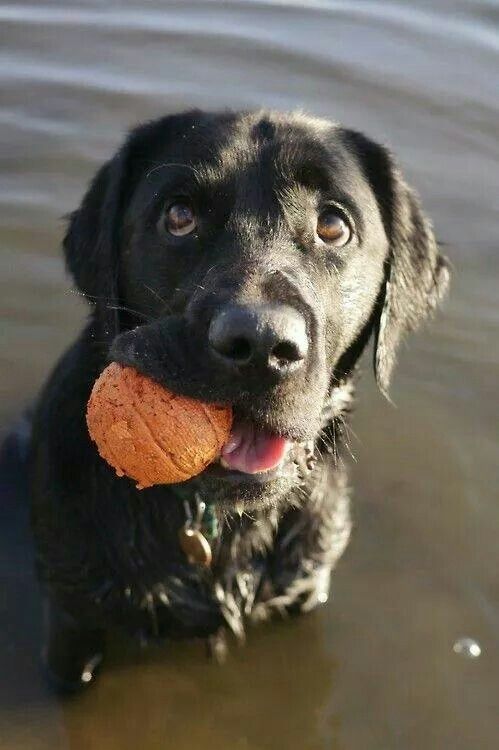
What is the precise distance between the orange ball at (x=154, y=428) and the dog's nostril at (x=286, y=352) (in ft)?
0.69

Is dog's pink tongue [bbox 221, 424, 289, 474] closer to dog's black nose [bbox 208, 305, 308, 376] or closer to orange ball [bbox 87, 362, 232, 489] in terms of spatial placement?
orange ball [bbox 87, 362, 232, 489]

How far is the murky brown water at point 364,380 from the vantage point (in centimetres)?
312

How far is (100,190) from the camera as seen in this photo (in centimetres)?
295

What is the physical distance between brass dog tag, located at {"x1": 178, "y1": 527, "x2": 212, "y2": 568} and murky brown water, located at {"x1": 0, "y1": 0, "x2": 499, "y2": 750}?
23.5 inches

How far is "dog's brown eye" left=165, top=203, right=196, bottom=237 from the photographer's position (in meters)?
2.64

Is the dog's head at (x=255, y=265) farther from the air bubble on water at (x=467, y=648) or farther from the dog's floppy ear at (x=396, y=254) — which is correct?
the air bubble on water at (x=467, y=648)

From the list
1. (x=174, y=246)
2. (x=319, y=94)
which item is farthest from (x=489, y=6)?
(x=174, y=246)

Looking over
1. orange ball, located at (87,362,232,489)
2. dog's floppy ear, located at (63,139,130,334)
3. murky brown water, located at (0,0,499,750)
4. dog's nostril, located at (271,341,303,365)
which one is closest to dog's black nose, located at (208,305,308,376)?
dog's nostril, located at (271,341,303,365)

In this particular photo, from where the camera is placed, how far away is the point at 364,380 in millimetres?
4246

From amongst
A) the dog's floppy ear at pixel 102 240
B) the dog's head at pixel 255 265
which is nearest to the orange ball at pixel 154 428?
the dog's head at pixel 255 265

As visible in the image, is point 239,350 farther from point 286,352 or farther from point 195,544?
point 195,544

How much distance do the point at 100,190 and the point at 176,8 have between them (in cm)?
457

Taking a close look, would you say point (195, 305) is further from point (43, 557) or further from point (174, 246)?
point (43, 557)

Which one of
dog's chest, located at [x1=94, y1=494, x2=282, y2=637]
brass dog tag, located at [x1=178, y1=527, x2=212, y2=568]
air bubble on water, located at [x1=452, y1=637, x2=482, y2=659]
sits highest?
brass dog tag, located at [x1=178, y1=527, x2=212, y2=568]
